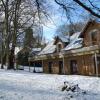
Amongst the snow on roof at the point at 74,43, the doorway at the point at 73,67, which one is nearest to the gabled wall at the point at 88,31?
the snow on roof at the point at 74,43

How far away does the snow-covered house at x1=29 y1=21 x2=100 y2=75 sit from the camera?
3659 centimetres

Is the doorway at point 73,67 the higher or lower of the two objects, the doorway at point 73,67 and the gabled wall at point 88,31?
the lower

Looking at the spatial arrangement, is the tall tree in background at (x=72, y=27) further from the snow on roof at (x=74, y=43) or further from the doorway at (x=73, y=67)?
the doorway at (x=73, y=67)

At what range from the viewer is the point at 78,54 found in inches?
1462

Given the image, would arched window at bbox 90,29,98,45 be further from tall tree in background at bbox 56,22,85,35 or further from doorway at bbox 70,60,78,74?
doorway at bbox 70,60,78,74

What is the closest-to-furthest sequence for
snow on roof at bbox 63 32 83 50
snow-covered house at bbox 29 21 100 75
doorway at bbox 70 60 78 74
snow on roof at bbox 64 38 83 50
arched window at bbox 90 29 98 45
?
1. snow-covered house at bbox 29 21 100 75
2. arched window at bbox 90 29 98 45
3. snow on roof at bbox 64 38 83 50
4. snow on roof at bbox 63 32 83 50
5. doorway at bbox 70 60 78 74

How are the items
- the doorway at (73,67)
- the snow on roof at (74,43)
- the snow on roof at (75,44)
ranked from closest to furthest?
the snow on roof at (75,44), the snow on roof at (74,43), the doorway at (73,67)

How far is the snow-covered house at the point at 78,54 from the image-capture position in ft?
120

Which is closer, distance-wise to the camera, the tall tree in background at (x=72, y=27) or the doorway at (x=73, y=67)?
the tall tree in background at (x=72, y=27)

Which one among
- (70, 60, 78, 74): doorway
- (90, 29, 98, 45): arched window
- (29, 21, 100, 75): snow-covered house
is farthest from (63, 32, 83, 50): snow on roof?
(70, 60, 78, 74): doorway

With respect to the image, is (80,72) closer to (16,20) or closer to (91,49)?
(91,49)

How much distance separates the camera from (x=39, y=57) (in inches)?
1870

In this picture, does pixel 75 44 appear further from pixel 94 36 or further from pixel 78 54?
pixel 78 54

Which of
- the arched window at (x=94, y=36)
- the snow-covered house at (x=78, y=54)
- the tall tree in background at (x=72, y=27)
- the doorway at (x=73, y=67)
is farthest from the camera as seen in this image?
the doorway at (x=73, y=67)
